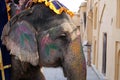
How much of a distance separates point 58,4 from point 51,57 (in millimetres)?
374

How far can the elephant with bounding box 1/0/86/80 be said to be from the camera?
2.69 m

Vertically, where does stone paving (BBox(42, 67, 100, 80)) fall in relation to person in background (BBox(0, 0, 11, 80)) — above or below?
below

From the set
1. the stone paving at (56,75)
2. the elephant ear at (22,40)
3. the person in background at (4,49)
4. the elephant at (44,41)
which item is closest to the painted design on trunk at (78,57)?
the elephant at (44,41)

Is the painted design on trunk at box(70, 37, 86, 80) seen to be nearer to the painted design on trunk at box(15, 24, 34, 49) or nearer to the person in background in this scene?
the painted design on trunk at box(15, 24, 34, 49)

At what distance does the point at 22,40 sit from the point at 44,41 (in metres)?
0.17

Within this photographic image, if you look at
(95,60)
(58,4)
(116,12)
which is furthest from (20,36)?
(95,60)

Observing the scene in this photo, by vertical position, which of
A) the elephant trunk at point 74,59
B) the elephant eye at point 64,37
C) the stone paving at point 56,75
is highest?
the elephant eye at point 64,37

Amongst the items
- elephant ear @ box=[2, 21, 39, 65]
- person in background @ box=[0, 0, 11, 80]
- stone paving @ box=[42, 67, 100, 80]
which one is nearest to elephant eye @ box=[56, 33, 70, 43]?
elephant ear @ box=[2, 21, 39, 65]

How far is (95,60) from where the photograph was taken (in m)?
13.3

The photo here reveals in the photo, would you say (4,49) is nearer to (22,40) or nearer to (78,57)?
(22,40)

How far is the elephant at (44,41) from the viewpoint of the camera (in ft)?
8.82

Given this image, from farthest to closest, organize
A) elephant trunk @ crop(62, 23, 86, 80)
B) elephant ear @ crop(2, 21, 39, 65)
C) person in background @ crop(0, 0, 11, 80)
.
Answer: person in background @ crop(0, 0, 11, 80) < elephant ear @ crop(2, 21, 39, 65) < elephant trunk @ crop(62, 23, 86, 80)

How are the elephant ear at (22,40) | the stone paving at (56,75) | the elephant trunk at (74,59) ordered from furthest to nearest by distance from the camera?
1. the stone paving at (56,75)
2. the elephant ear at (22,40)
3. the elephant trunk at (74,59)

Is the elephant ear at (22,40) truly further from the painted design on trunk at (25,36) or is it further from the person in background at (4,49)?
the person in background at (4,49)
